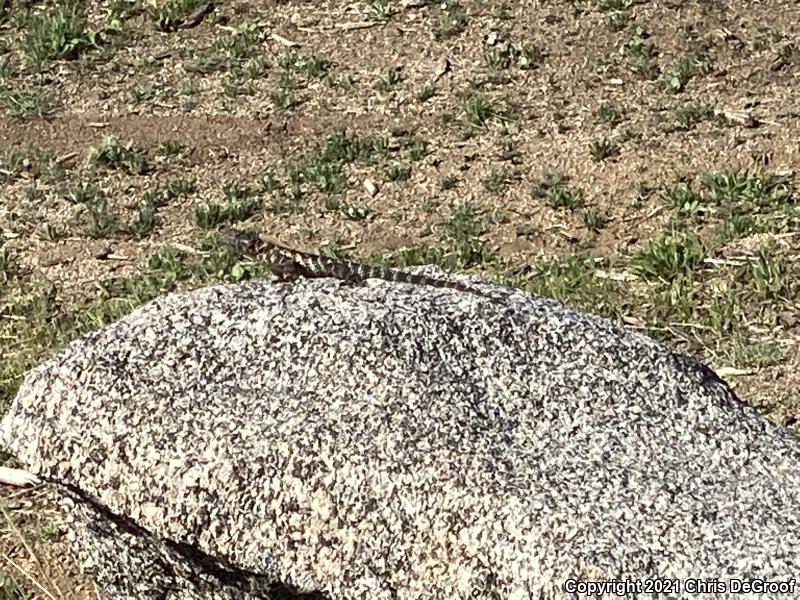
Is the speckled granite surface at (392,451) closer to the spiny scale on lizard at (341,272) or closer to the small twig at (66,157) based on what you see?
the spiny scale on lizard at (341,272)

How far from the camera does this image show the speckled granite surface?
3326mm

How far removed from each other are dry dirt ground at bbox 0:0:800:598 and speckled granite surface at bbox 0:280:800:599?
1531 mm

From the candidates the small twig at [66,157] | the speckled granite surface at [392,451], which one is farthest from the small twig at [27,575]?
the small twig at [66,157]

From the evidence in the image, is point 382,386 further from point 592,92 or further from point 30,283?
point 592,92

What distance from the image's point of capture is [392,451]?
3510 mm

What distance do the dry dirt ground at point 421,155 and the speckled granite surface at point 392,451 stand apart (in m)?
1.53

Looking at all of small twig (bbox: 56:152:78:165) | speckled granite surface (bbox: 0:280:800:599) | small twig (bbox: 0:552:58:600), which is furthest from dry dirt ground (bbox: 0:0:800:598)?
speckled granite surface (bbox: 0:280:800:599)

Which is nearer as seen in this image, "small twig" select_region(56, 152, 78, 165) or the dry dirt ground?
the dry dirt ground

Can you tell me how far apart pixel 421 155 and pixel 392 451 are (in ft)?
15.5

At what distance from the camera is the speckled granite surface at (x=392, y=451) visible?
333 centimetres

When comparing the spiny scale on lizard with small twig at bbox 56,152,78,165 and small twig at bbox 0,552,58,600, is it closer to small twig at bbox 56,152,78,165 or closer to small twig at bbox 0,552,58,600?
small twig at bbox 0,552,58,600

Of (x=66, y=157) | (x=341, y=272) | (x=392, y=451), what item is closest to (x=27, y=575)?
(x=341, y=272)

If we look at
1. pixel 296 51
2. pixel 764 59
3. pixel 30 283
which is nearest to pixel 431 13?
pixel 296 51

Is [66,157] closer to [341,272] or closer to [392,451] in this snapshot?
[341,272]
